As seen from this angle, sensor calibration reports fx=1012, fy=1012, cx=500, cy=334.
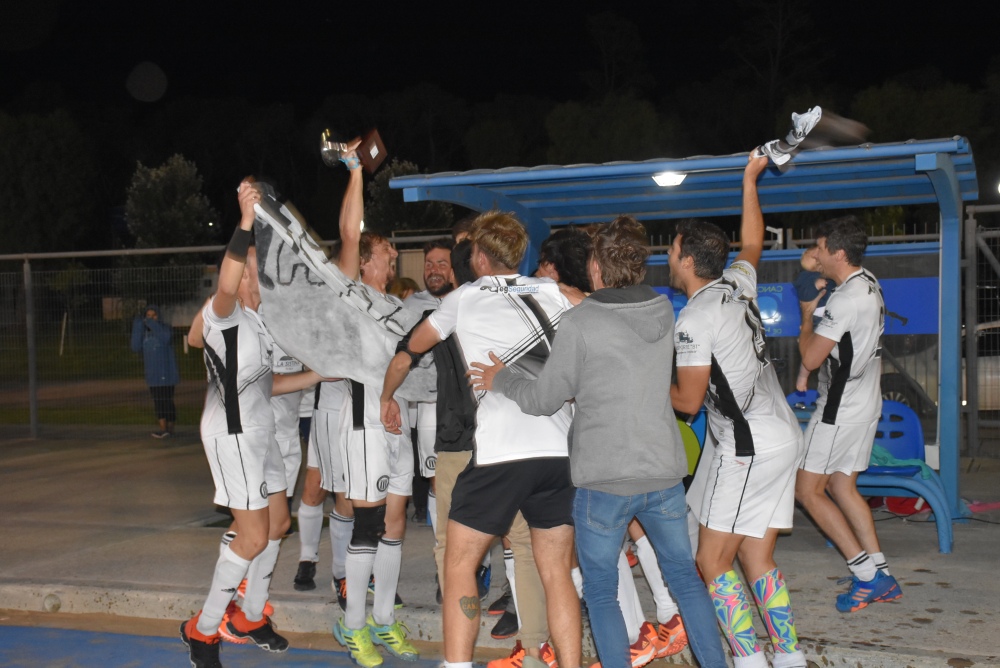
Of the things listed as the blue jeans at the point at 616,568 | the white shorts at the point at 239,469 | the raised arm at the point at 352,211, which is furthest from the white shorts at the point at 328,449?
the blue jeans at the point at 616,568

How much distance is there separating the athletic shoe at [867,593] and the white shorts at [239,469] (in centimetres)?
297

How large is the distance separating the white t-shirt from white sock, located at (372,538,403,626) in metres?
1.29


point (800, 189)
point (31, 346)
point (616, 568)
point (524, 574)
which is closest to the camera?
point (616, 568)

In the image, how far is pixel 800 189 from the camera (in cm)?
709

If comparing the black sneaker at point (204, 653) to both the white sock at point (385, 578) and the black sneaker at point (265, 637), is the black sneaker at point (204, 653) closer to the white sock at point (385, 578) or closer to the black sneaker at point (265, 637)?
the black sneaker at point (265, 637)

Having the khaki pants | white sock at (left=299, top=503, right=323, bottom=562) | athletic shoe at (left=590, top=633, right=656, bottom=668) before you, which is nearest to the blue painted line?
white sock at (left=299, top=503, right=323, bottom=562)

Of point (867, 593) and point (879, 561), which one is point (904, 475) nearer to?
point (879, 561)

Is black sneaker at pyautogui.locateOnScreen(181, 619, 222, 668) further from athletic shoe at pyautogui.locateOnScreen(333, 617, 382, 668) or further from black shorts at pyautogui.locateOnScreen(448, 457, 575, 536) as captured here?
black shorts at pyautogui.locateOnScreen(448, 457, 575, 536)

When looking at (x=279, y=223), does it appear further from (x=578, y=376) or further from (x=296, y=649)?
(x=296, y=649)

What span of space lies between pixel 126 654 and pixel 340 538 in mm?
1234

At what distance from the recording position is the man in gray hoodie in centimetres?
377

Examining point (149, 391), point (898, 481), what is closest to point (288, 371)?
point (898, 481)

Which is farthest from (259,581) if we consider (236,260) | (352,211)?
(352,211)

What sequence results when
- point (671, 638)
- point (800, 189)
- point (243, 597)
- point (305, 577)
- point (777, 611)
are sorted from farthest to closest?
point (800, 189) → point (305, 577) → point (243, 597) → point (671, 638) → point (777, 611)
